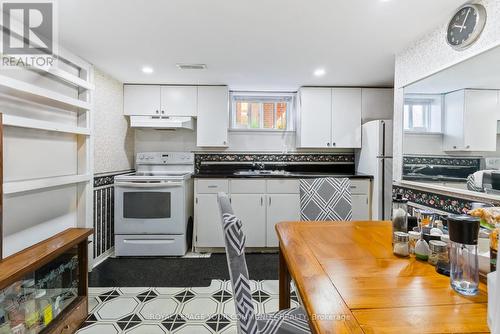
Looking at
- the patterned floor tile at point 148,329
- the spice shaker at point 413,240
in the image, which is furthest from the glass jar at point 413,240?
the patterned floor tile at point 148,329

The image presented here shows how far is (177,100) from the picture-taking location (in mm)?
3416

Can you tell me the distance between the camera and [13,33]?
1.81m

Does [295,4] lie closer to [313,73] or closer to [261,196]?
[313,73]

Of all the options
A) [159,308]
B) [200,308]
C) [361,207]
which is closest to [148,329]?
[159,308]

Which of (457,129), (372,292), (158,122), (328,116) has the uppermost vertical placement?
(328,116)

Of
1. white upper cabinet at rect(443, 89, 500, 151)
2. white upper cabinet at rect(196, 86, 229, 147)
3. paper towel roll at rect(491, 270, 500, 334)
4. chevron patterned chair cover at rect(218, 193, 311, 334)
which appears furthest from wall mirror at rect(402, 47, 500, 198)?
white upper cabinet at rect(196, 86, 229, 147)

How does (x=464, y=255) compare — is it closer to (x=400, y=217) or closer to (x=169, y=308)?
(x=400, y=217)

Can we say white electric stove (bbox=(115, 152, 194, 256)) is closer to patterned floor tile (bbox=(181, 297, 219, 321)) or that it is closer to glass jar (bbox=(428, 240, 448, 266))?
patterned floor tile (bbox=(181, 297, 219, 321))

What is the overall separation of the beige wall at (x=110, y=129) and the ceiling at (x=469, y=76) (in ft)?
10.2

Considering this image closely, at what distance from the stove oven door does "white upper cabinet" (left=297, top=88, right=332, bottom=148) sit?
173 cm

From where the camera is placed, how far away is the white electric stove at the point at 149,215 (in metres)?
2.94

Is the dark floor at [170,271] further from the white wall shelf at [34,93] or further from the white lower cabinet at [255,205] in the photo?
the white wall shelf at [34,93]

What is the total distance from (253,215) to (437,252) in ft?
7.49

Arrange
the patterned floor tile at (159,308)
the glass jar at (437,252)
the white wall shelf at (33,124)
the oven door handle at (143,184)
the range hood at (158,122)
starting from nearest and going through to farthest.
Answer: the glass jar at (437,252) < the white wall shelf at (33,124) < the patterned floor tile at (159,308) < the oven door handle at (143,184) < the range hood at (158,122)
